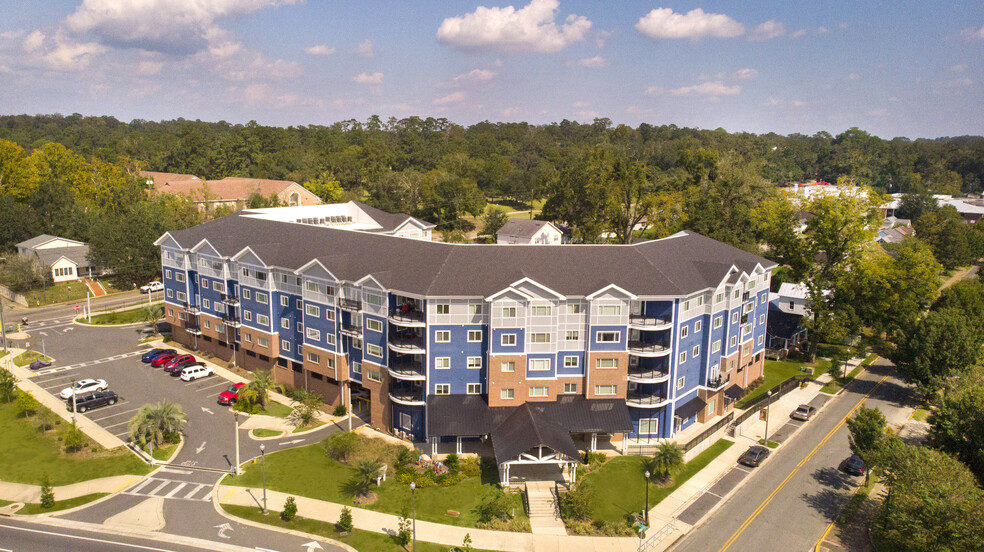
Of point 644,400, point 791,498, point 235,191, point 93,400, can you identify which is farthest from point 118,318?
point 791,498

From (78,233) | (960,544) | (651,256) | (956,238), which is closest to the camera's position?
(960,544)

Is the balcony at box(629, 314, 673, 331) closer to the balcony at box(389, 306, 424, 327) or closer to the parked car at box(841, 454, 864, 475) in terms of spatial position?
the balcony at box(389, 306, 424, 327)

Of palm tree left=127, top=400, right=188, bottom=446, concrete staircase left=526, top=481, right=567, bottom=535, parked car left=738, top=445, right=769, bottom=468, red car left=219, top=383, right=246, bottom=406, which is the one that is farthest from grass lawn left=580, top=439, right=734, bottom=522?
red car left=219, top=383, right=246, bottom=406

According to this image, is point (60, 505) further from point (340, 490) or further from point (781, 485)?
point (781, 485)

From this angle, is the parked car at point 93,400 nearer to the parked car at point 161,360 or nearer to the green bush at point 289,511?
the parked car at point 161,360

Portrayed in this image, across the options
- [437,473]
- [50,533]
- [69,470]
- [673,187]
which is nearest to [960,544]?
[437,473]

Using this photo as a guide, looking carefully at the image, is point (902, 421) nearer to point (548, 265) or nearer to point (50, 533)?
point (548, 265)
